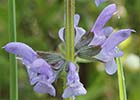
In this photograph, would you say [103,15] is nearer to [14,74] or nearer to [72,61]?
[72,61]

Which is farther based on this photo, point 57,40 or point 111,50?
point 57,40

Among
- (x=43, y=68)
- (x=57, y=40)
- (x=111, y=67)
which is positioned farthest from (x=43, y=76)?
(x=57, y=40)

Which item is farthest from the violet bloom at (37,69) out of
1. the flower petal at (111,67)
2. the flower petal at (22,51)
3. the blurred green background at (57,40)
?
the blurred green background at (57,40)

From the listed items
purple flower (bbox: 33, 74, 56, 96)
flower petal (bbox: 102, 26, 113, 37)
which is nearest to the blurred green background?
flower petal (bbox: 102, 26, 113, 37)

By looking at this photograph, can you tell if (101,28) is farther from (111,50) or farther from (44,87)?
(44,87)

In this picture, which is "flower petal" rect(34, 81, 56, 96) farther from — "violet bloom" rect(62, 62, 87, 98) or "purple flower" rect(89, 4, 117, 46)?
"purple flower" rect(89, 4, 117, 46)

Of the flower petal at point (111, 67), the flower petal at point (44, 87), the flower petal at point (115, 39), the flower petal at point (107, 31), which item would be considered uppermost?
the flower petal at point (107, 31)

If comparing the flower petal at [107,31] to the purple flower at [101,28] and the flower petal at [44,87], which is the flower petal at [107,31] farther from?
the flower petal at [44,87]
